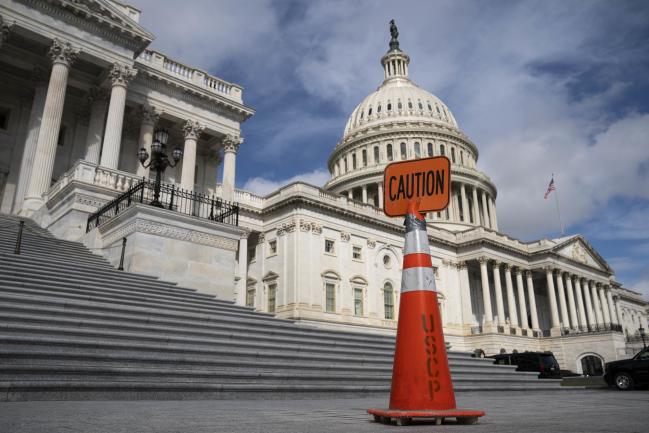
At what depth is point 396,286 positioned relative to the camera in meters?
47.8

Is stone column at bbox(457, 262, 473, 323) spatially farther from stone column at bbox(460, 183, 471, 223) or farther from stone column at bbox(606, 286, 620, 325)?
stone column at bbox(606, 286, 620, 325)

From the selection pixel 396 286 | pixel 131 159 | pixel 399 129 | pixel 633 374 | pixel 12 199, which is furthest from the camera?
pixel 399 129

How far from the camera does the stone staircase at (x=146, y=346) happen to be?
336 inches

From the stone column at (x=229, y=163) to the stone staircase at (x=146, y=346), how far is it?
16.4 m

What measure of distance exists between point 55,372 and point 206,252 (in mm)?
10815

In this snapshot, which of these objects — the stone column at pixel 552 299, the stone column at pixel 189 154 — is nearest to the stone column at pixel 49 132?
the stone column at pixel 189 154

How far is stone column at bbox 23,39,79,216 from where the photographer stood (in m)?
24.0

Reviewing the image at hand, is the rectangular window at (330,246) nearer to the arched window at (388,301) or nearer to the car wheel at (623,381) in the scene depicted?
the arched window at (388,301)

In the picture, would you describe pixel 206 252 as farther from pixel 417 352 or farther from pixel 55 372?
pixel 417 352

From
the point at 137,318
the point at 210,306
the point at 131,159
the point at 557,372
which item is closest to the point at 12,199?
the point at 131,159

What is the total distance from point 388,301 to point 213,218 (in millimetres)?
29665

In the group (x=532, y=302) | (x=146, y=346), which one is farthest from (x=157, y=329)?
(x=532, y=302)

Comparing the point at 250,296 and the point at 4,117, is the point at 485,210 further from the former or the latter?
the point at 4,117

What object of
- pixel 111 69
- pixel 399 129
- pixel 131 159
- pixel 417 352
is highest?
pixel 399 129
